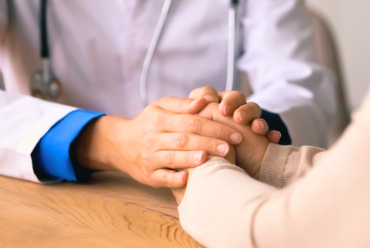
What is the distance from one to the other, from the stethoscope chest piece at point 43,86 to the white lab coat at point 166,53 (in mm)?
41

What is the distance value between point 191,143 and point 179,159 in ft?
0.09

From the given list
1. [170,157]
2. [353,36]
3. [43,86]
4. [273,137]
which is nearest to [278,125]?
[273,137]

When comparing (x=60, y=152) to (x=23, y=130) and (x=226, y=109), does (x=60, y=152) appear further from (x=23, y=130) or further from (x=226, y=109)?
(x=226, y=109)

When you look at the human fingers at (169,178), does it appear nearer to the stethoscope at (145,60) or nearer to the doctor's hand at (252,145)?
the doctor's hand at (252,145)

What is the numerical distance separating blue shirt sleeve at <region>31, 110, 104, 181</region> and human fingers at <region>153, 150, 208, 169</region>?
5.7 inches

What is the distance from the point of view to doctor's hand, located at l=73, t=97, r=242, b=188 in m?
0.44

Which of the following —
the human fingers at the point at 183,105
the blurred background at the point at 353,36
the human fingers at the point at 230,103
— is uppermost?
the human fingers at the point at 230,103

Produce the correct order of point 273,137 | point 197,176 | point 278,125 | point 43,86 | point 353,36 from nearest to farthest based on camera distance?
point 197,176 < point 273,137 < point 278,125 < point 43,86 < point 353,36

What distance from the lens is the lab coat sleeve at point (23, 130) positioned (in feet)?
1.76

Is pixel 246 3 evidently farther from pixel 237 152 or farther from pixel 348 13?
pixel 348 13

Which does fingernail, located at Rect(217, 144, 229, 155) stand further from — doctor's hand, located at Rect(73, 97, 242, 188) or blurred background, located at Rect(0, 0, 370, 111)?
blurred background, located at Rect(0, 0, 370, 111)

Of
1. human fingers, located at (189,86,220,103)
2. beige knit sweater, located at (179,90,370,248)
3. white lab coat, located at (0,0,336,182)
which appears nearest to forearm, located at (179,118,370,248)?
beige knit sweater, located at (179,90,370,248)

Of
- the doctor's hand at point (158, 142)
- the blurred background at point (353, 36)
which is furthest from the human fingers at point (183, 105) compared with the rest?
the blurred background at point (353, 36)

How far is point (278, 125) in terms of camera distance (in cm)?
61
